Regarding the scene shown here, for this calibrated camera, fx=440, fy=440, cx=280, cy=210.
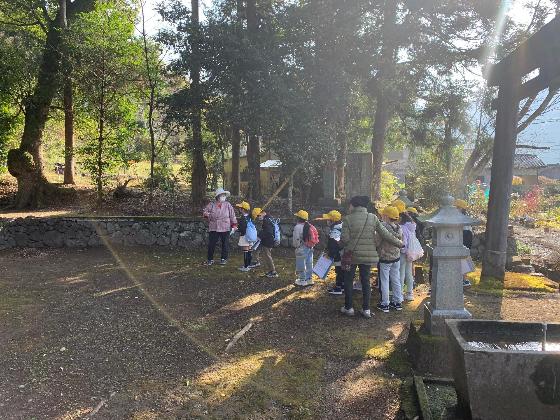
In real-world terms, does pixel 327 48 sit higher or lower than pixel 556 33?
higher

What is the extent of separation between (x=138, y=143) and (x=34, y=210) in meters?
7.24

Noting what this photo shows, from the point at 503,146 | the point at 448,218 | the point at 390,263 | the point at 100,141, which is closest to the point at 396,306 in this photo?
the point at 390,263

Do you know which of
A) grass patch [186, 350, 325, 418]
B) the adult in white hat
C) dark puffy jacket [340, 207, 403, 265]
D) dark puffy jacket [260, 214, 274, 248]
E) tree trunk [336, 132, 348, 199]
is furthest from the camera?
tree trunk [336, 132, 348, 199]

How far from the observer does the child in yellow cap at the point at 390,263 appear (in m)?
6.98

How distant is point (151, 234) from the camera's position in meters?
12.5

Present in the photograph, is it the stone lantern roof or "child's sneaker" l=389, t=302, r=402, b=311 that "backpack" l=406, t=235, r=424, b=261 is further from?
the stone lantern roof

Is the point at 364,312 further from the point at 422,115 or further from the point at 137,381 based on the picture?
the point at 422,115

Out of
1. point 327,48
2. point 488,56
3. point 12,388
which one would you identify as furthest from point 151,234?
point 488,56

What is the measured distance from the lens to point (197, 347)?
5922 millimetres

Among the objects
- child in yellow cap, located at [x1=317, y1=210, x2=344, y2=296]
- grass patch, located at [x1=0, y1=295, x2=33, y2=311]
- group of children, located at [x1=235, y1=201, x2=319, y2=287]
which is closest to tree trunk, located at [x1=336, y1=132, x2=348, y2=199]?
group of children, located at [x1=235, y1=201, x2=319, y2=287]

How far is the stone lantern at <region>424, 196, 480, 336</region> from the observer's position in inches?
211

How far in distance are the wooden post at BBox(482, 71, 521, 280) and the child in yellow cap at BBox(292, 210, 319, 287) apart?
3.43 meters

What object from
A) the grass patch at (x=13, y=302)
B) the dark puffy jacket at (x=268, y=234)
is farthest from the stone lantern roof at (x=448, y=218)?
the grass patch at (x=13, y=302)

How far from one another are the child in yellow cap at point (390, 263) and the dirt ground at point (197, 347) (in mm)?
227
